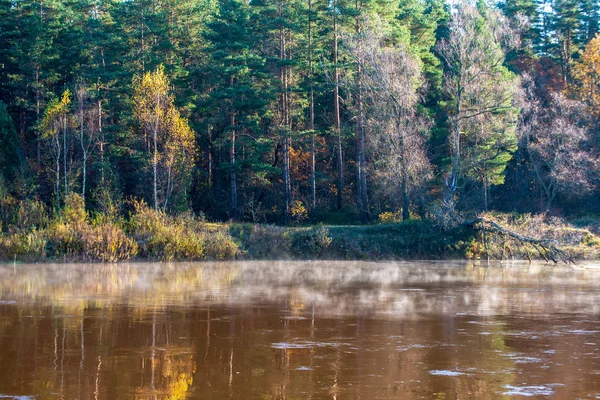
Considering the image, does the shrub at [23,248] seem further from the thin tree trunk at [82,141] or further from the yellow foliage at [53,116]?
the yellow foliage at [53,116]

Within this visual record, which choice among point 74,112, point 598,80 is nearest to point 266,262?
point 74,112

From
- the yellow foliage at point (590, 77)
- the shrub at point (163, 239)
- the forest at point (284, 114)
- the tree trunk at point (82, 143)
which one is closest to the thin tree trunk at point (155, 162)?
the forest at point (284, 114)

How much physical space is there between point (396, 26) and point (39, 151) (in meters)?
24.2

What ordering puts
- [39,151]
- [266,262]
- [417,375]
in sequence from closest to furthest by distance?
1. [417,375]
2. [266,262]
3. [39,151]

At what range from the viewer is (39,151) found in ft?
162

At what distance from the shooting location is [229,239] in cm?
3528

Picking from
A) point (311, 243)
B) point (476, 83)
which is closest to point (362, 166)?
point (476, 83)

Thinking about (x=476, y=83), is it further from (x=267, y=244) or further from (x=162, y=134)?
(x=162, y=134)

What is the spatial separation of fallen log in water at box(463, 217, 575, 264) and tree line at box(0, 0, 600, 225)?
150cm

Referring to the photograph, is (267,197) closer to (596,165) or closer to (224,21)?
(224,21)

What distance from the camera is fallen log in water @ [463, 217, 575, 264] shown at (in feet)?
110

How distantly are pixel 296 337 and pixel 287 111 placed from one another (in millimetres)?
34197

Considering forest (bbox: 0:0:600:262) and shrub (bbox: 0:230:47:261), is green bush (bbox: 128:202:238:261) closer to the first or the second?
forest (bbox: 0:0:600:262)

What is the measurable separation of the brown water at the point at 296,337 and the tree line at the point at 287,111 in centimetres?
1343
